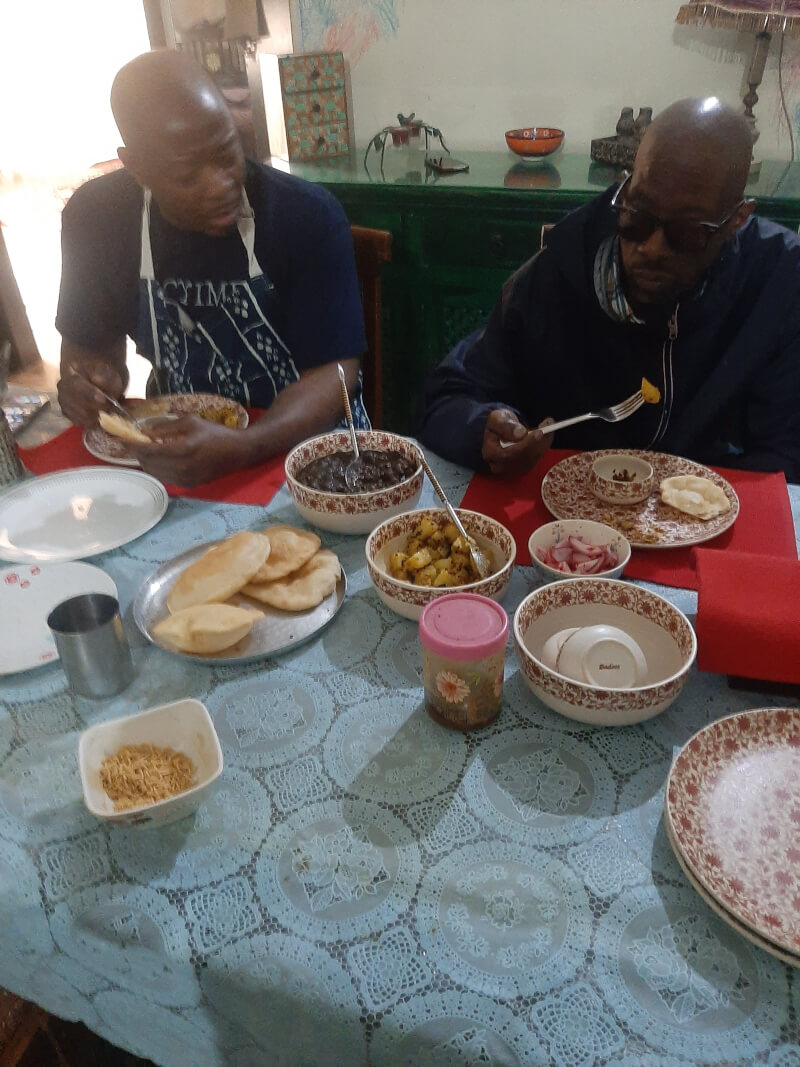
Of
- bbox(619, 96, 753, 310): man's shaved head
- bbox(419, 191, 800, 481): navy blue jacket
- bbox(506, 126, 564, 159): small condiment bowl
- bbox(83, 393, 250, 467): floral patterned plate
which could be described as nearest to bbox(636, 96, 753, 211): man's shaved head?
bbox(619, 96, 753, 310): man's shaved head

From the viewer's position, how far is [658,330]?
1570 millimetres

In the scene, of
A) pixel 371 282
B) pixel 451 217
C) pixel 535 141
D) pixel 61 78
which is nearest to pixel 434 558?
pixel 371 282

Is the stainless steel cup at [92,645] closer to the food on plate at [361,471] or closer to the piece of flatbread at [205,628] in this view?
the piece of flatbread at [205,628]

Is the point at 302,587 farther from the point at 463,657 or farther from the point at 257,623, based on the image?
the point at 463,657

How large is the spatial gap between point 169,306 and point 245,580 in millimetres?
983

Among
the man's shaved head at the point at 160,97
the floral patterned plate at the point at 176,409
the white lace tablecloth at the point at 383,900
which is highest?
the man's shaved head at the point at 160,97

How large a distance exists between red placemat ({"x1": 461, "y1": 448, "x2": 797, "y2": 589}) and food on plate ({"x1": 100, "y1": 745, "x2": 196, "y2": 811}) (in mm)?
573

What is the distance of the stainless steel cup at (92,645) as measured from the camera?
34.4 inches

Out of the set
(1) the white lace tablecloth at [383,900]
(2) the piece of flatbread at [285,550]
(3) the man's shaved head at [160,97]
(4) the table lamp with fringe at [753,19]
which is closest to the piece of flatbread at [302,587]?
(2) the piece of flatbread at [285,550]

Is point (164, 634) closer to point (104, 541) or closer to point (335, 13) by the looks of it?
point (104, 541)

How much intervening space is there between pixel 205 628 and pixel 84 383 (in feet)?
2.76

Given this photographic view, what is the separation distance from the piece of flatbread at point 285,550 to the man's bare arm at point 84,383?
61cm

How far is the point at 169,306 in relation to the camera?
1736mm

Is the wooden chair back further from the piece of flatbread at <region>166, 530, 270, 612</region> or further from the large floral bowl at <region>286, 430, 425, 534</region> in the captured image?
the piece of flatbread at <region>166, 530, 270, 612</region>
